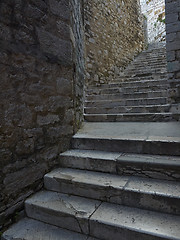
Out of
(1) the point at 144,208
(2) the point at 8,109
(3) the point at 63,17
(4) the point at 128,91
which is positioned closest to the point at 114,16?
(4) the point at 128,91

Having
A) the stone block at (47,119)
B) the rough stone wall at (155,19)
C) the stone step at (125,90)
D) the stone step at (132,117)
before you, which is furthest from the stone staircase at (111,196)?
the rough stone wall at (155,19)

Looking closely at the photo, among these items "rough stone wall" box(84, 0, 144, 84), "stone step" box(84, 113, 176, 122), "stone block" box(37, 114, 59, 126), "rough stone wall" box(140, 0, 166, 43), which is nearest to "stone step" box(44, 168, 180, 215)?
"stone block" box(37, 114, 59, 126)

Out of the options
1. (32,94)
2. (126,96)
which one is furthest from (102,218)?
(126,96)

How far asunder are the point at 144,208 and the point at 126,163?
0.44 metres

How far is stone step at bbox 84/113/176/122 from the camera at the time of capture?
3.02 metres

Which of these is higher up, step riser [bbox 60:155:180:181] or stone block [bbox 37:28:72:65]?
stone block [bbox 37:28:72:65]

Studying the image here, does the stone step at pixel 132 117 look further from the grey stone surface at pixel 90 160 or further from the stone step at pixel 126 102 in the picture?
the grey stone surface at pixel 90 160

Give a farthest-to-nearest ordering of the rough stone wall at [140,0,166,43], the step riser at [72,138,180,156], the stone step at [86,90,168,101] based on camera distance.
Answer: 1. the rough stone wall at [140,0,166,43]
2. the stone step at [86,90,168,101]
3. the step riser at [72,138,180,156]

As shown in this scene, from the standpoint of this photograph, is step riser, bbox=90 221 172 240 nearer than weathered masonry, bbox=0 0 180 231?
Yes

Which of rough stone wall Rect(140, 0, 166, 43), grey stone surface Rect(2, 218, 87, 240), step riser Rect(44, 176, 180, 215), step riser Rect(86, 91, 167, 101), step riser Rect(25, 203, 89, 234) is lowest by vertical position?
grey stone surface Rect(2, 218, 87, 240)

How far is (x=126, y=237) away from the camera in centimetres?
127

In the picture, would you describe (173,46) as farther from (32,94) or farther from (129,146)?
(32,94)

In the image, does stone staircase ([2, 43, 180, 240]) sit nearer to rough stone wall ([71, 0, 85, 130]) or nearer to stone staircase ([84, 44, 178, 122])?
rough stone wall ([71, 0, 85, 130])

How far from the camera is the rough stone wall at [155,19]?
37.0 feet
